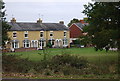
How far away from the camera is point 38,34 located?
4869 centimetres

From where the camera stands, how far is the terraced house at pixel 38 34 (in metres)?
45.9

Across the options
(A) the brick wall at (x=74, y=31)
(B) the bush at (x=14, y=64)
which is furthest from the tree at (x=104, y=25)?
(A) the brick wall at (x=74, y=31)

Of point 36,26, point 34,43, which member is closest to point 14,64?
point 34,43

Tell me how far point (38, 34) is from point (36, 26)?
5.99 feet

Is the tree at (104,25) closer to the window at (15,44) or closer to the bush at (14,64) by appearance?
the bush at (14,64)

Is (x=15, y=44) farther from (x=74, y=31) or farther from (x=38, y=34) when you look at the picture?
(x=74, y=31)

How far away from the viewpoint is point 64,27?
52.1 m

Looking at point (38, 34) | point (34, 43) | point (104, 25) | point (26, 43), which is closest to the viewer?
point (104, 25)

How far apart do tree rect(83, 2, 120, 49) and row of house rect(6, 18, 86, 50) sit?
89.2 feet

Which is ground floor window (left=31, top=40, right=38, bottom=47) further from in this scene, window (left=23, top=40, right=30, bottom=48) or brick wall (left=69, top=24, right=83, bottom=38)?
brick wall (left=69, top=24, right=83, bottom=38)

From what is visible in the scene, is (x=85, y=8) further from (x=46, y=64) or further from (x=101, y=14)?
(x=46, y=64)

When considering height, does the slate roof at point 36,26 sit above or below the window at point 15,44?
above

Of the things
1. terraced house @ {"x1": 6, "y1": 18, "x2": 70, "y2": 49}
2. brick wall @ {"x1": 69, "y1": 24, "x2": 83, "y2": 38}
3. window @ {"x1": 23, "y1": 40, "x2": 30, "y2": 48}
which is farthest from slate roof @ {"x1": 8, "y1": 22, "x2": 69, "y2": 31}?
brick wall @ {"x1": 69, "y1": 24, "x2": 83, "y2": 38}

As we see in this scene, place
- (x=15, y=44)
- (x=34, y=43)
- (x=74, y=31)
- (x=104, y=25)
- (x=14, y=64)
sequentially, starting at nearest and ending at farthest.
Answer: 1. (x=14, y=64)
2. (x=104, y=25)
3. (x=15, y=44)
4. (x=34, y=43)
5. (x=74, y=31)
